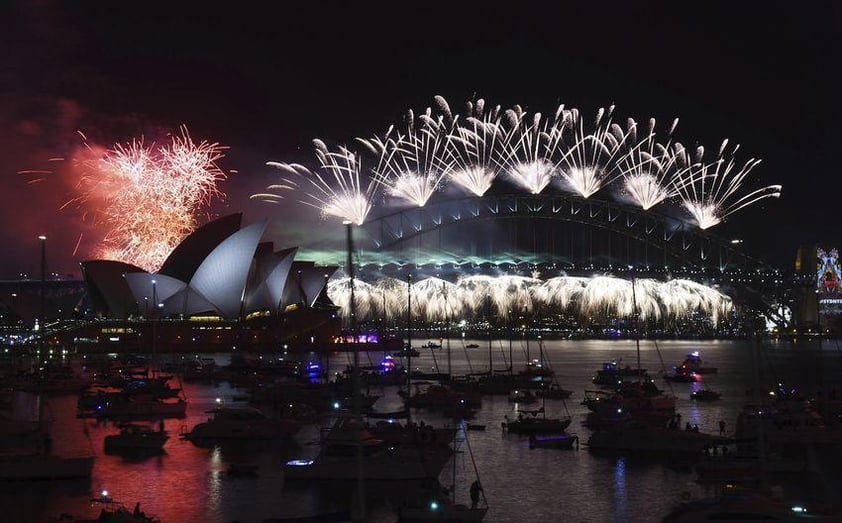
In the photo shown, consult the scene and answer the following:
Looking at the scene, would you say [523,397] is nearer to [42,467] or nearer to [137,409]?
[137,409]

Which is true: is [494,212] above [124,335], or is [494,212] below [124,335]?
above

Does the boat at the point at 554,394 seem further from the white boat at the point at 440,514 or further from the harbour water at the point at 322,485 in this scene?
the white boat at the point at 440,514

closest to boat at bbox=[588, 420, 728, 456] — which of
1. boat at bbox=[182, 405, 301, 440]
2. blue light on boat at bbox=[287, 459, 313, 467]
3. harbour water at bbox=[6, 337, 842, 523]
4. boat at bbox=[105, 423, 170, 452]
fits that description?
harbour water at bbox=[6, 337, 842, 523]

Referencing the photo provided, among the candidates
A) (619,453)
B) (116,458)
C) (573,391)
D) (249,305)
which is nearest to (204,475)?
(116,458)

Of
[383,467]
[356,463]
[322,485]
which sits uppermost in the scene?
[356,463]

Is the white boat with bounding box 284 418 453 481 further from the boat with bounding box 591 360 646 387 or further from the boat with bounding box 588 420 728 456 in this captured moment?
the boat with bounding box 591 360 646 387

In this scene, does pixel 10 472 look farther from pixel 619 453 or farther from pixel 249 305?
pixel 249 305

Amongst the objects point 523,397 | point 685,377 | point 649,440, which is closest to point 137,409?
point 523,397

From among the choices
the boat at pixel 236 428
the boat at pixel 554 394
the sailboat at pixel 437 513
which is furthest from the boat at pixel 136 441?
the boat at pixel 554 394
